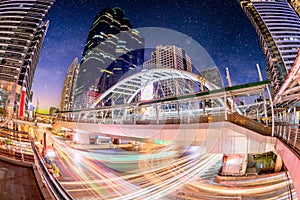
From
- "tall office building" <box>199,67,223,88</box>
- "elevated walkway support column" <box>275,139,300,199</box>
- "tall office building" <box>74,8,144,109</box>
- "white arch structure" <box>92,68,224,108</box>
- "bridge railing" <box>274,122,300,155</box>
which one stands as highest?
"tall office building" <box>74,8,144,109</box>

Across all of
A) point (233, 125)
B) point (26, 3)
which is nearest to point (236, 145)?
point (233, 125)

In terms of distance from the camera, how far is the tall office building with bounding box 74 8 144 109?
377 feet

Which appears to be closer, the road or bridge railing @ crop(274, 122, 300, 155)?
bridge railing @ crop(274, 122, 300, 155)

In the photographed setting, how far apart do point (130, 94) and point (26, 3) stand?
57039 mm

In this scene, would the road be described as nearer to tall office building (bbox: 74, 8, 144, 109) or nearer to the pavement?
the pavement

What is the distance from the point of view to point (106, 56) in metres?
117

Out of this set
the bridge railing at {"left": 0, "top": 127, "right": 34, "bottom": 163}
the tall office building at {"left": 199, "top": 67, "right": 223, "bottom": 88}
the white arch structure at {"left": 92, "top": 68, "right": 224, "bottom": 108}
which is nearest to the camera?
the bridge railing at {"left": 0, "top": 127, "right": 34, "bottom": 163}

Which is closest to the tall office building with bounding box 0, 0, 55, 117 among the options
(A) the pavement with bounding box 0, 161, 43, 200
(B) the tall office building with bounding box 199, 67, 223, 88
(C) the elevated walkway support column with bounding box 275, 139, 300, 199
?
(A) the pavement with bounding box 0, 161, 43, 200

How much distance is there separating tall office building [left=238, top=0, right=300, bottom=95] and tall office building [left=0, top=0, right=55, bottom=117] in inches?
3204

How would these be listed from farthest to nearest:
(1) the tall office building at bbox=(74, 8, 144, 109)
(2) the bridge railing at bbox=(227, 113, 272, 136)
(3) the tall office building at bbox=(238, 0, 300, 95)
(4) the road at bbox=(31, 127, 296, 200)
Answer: (1) the tall office building at bbox=(74, 8, 144, 109)
(3) the tall office building at bbox=(238, 0, 300, 95)
(4) the road at bbox=(31, 127, 296, 200)
(2) the bridge railing at bbox=(227, 113, 272, 136)

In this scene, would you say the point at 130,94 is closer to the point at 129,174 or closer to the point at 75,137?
the point at 75,137

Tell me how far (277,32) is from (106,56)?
317 ft

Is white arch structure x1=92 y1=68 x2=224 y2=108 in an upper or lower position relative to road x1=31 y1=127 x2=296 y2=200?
upper

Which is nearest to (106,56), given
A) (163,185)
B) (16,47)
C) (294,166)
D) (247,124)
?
(16,47)
